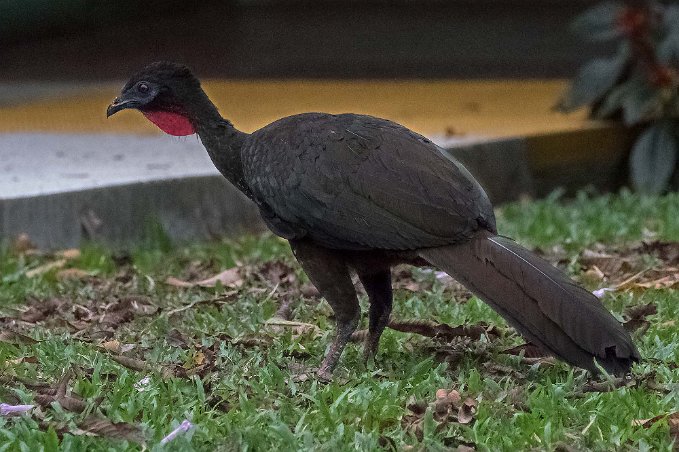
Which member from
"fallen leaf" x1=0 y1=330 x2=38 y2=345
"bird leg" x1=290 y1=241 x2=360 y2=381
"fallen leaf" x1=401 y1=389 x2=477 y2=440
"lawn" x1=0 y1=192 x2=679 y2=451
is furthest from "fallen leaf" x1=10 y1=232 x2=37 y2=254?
"fallen leaf" x1=401 y1=389 x2=477 y2=440

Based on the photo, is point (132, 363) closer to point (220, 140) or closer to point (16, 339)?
point (16, 339)

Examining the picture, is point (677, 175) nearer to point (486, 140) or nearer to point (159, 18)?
point (486, 140)

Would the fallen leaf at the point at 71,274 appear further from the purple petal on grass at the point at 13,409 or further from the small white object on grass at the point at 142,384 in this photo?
the purple petal on grass at the point at 13,409

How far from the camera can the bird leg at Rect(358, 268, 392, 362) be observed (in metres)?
4.15

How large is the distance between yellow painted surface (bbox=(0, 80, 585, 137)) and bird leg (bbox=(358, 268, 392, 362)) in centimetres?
389

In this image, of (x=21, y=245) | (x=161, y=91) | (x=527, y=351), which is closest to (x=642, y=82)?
(x=21, y=245)

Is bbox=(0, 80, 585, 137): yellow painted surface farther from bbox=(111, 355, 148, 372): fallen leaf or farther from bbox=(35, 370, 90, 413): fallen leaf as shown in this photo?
bbox=(35, 370, 90, 413): fallen leaf

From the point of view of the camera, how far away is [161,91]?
4.14 metres

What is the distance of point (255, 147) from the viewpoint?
13.3ft

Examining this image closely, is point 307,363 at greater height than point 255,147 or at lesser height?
lesser

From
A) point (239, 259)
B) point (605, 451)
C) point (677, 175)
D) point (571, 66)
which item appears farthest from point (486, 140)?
point (605, 451)

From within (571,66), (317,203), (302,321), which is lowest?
(571,66)

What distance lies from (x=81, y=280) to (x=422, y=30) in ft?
21.0

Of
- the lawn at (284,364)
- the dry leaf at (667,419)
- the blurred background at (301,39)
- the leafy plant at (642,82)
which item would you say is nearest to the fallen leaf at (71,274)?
the lawn at (284,364)
